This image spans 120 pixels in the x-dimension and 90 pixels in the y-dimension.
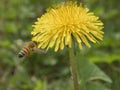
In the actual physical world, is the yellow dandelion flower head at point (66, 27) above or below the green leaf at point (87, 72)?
above

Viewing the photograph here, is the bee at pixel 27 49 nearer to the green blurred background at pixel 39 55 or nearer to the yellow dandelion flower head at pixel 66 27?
the yellow dandelion flower head at pixel 66 27

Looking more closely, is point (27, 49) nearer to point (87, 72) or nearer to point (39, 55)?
point (87, 72)

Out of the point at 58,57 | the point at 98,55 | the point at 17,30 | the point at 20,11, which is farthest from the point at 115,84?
the point at 20,11

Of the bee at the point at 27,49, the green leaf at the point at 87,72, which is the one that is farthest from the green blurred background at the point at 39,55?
the bee at the point at 27,49

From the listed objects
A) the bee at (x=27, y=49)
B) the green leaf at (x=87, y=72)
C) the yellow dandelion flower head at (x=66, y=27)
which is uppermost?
the yellow dandelion flower head at (x=66, y=27)

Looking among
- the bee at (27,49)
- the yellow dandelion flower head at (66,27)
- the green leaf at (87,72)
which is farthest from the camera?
the green leaf at (87,72)

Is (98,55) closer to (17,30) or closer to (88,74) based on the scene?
(88,74)

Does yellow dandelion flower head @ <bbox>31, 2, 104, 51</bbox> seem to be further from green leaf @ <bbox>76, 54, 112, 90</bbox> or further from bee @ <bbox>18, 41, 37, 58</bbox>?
green leaf @ <bbox>76, 54, 112, 90</bbox>
